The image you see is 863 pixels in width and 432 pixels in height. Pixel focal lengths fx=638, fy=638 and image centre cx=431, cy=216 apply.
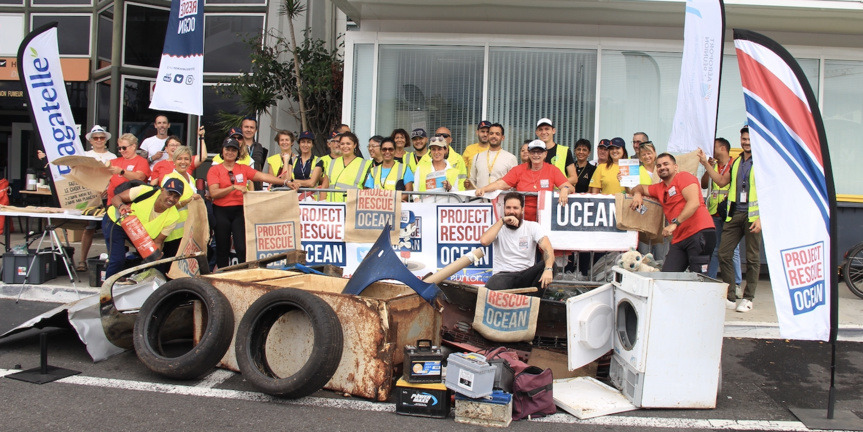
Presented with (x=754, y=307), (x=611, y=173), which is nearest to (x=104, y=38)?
(x=611, y=173)

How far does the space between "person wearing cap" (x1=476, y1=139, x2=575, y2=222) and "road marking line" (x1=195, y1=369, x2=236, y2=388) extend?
3.49m

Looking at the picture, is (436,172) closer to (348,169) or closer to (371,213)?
(371,213)

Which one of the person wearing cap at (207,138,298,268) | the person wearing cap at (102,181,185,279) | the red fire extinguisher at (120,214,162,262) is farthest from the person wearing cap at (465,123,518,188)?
the red fire extinguisher at (120,214,162,262)

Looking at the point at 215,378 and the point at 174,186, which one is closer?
the point at 215,378

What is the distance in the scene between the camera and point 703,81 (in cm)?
663

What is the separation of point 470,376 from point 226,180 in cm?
493

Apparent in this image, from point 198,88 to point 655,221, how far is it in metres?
6.19

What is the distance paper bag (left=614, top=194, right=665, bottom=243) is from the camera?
7.30 meters

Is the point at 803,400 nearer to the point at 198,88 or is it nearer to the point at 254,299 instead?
the point at 254,299

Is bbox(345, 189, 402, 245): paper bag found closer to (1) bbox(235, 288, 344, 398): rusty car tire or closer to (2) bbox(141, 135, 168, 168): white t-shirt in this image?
(1) bbox(235, 288, 344, 398): rusty car tire

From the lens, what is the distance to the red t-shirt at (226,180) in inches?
319

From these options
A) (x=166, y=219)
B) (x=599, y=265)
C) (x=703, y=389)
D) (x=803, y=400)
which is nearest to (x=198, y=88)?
(x=166, y=219)

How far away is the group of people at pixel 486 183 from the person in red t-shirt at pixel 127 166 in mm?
15

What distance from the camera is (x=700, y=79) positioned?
6.64 meters
